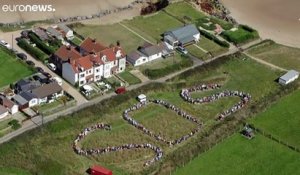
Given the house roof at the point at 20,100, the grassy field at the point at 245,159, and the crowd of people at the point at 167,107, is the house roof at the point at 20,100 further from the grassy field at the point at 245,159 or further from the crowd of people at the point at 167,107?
the grassy field at the point at 245,159

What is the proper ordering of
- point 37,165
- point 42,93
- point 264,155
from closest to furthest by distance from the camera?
point 37,165
point 264,155
point 42,93

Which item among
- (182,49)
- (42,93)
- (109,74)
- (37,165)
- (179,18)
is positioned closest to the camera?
(37,165)

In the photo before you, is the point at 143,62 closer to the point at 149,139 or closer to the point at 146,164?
the point at 149,139

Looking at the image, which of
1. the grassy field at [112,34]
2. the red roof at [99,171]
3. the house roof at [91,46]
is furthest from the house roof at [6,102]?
the grassy field at [112,34]

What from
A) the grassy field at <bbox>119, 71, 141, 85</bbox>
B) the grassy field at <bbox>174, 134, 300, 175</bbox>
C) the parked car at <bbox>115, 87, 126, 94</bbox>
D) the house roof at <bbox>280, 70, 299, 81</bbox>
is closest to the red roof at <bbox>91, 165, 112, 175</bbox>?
the grassy field at <bbox>174, 134, 300, 175</bbox>

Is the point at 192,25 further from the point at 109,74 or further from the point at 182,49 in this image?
the point at 109,74

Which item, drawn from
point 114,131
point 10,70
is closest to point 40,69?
point 10,70

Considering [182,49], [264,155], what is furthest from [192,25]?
[264,155]

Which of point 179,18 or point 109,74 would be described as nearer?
point 109,74
